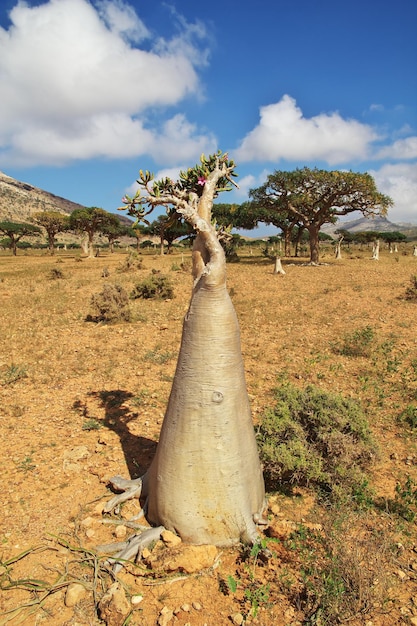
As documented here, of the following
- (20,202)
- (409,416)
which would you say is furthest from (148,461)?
(20,202)

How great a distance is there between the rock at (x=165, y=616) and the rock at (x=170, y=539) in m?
0.54

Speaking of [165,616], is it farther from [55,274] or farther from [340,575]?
[55,274]

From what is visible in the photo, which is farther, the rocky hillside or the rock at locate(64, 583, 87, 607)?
the rocky hillside

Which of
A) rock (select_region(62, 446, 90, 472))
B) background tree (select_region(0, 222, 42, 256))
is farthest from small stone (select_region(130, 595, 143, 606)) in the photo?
background tree (select_region(0, 222, 42, 256))

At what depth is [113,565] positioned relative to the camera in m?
2.79

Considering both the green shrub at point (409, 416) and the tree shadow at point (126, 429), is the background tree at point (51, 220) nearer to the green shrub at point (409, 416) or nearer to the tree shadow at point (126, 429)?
the tree shadow at point (126, 429)

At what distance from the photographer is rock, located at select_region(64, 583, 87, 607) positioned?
2.54 m

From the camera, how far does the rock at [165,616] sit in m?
2.38

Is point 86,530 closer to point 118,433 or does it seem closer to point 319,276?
point 118,433

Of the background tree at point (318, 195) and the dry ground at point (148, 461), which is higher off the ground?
the background tree at point (318, 195)

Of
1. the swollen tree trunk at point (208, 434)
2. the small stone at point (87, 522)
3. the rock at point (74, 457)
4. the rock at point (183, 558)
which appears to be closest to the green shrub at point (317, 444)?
the swollen tree trunk at point (208, 434)

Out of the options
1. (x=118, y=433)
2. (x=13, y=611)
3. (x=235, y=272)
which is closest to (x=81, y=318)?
(x=118, y=433)

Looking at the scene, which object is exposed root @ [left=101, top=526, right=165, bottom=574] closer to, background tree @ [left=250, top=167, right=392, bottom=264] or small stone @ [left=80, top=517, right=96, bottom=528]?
small stone @ [left=80, top=517, right=96, bottom=528]

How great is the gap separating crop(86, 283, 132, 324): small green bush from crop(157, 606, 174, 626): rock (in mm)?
8084
